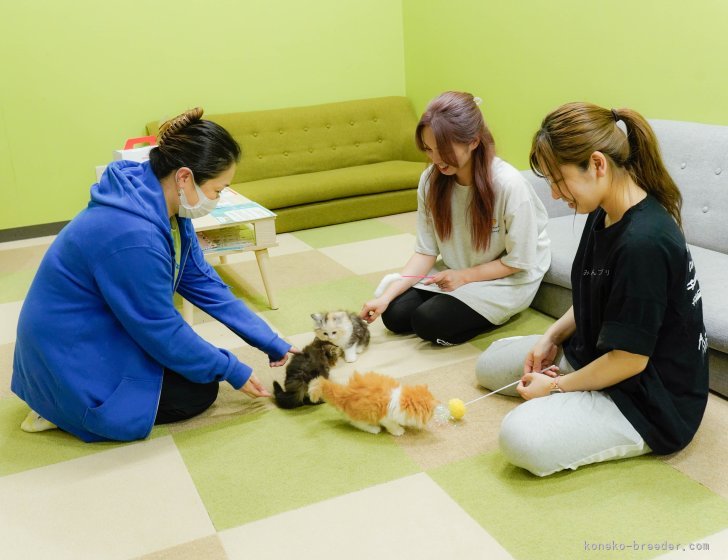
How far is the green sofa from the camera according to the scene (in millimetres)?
A: 4785

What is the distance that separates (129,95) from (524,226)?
346cm

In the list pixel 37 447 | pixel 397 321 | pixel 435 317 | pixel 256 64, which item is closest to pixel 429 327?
pixel 435 317

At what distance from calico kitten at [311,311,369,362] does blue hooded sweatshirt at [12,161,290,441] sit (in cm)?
44

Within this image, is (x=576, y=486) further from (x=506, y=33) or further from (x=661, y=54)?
(x=506, y=33)

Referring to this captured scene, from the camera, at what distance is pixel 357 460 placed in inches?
81.9

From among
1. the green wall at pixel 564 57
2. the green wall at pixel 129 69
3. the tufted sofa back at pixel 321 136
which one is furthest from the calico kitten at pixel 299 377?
the green wall at pixel 129 69

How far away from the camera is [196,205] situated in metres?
2.15

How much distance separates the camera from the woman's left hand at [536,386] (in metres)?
2.04

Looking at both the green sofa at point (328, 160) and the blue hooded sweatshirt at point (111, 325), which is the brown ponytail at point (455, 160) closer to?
the blue hooded sweatshirt at point (111, 325)

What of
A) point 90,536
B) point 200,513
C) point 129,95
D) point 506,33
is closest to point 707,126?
point 506,33

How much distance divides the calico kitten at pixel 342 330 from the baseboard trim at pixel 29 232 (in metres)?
3.16

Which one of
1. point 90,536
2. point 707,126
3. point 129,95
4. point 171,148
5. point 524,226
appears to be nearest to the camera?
point 90,536

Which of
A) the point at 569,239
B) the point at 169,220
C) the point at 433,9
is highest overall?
the point at 433,9

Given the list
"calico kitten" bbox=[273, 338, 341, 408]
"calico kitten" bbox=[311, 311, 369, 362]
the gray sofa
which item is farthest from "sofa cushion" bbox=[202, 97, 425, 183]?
"calico kitten" bbox=[273, 338, 341, 408]
